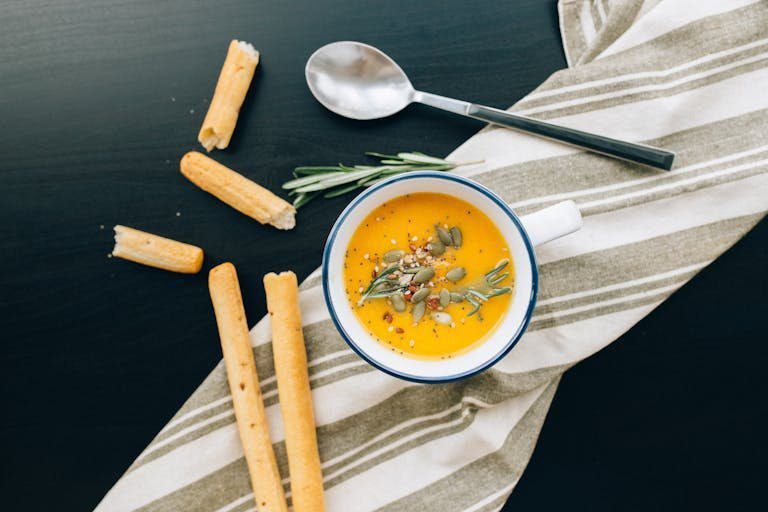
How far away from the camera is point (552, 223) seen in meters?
1.16

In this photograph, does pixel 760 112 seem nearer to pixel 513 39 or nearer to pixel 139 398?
pixel 513 39

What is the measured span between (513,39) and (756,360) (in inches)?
41.4

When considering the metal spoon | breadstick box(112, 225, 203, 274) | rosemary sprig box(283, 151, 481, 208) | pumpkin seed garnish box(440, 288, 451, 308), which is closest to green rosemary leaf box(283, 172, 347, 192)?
rosemary sprig box(283, 151, 481, 208)

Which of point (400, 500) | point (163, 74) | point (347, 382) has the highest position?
point (163, 74)

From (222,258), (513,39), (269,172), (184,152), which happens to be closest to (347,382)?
(222,258)

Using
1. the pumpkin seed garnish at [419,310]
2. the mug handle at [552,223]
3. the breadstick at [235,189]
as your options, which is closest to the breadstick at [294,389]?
the breadstick at [235,189]

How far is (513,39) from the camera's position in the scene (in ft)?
4.91

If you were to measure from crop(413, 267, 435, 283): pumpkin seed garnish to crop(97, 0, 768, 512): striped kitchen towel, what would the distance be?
0.90 feet

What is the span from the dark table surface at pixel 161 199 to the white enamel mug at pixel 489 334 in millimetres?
224

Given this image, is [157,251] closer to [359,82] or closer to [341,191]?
[341,191]

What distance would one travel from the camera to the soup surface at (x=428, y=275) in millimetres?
1293

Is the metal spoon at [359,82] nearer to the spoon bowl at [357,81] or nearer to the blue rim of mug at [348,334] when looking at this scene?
the spoon bowl at [357,81]

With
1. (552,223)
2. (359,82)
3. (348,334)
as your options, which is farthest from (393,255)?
(359,82)

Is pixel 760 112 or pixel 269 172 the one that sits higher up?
pixel 269 172
